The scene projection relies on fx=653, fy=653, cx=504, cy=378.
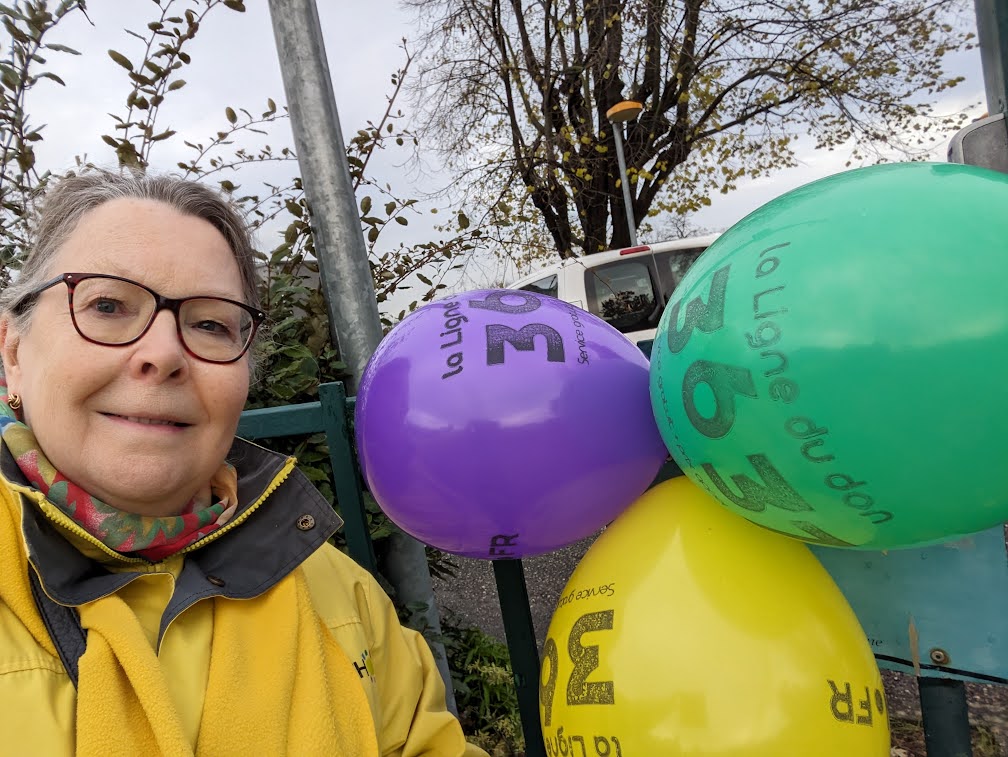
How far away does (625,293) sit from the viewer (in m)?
5.99

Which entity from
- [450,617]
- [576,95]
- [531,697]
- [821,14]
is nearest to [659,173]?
[576,95]

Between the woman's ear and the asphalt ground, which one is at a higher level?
the woman's ear

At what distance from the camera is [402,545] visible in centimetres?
207

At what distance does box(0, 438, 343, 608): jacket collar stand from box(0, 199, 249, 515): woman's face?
96 mm

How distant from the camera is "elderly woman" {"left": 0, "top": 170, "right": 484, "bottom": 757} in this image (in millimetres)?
965

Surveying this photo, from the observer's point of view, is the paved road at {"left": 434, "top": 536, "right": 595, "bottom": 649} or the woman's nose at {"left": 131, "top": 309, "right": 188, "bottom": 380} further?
Result: the paved road at {"left": 434, "top": 536, "right": 595, "bottom": 649}

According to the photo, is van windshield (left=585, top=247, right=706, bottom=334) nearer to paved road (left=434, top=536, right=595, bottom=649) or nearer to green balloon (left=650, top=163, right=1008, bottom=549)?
paved road (left=434, top=536, right=595, bottom=649)

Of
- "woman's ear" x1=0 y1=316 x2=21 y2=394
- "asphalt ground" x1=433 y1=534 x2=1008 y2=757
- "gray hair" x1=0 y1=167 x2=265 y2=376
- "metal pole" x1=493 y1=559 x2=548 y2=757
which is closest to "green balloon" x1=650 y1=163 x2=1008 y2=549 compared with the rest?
"metal pole" x1=493 y1=559 x2=548 y2=757

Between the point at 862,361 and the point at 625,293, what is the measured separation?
5.21 metres

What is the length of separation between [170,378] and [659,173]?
9.72 meters

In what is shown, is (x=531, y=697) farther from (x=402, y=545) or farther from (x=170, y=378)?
(x=170, y=378)

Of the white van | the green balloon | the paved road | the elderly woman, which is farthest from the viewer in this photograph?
the white van

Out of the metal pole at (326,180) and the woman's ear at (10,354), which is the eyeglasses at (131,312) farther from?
the metal pole at (326,180)

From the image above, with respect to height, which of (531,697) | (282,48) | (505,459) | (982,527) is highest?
(282,48)
